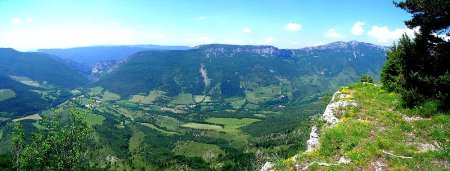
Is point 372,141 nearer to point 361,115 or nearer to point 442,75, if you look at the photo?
point 361,115

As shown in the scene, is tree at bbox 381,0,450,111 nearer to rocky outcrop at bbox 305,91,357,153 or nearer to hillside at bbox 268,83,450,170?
hillside at bbox 268,83,450,170

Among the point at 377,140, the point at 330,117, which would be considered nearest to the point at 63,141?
the point at 330,117

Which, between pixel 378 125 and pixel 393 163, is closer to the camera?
pixel 393 163

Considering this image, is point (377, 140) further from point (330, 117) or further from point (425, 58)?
point (425, 58)

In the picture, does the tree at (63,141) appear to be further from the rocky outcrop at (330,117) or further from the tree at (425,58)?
the tree at (425,58)

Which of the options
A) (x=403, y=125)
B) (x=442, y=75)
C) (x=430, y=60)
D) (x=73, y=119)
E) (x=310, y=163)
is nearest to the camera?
(x=310, y=163)

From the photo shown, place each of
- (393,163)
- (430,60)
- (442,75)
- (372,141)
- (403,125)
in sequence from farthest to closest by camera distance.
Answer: (430,60) → (442,75) → (403,125) → (372,141) → (393,163)

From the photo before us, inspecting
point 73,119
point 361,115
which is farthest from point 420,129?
point 73,119
